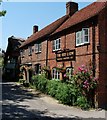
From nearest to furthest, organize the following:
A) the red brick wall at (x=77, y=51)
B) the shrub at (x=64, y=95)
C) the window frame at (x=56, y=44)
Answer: the shrub at (x=64, y=95), the red brick wall at (x=77, y=51), the window frame at (x=56, y=44)

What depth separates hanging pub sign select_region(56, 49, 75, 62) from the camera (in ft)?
67.4

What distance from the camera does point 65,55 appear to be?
71.6 ft

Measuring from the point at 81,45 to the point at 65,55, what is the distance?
3.00 m

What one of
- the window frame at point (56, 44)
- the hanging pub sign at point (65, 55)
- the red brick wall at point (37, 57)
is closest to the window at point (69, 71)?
the hanging pub sign at point (65, 55)

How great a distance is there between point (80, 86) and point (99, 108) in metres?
2.18

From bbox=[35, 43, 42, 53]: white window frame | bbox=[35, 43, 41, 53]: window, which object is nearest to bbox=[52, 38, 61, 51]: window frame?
bbox=[35, 43, 42, 53]: white window frame

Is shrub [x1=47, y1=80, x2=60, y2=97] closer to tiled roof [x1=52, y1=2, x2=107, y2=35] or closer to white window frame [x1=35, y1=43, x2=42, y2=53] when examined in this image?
tiled roof [x1=52, y1=2, x2=107, y2=35]

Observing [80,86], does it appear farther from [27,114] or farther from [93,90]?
[27,114]

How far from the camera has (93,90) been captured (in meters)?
17.2

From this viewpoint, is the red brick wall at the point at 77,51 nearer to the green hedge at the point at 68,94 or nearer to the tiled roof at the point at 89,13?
the tiled roof at the point at 89,13

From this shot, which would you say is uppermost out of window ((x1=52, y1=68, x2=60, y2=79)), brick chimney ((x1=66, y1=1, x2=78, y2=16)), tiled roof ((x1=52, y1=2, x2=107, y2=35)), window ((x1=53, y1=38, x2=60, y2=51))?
brick chimney ((x1=66, y1=1, x2=78, y2=16))

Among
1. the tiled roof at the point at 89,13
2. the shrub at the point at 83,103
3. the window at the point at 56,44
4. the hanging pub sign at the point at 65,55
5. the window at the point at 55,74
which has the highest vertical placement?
the tiled roof at the point at 89,13

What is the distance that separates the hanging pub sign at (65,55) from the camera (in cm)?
2055

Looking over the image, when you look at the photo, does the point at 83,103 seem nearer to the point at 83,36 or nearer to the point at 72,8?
the point at 83,36
